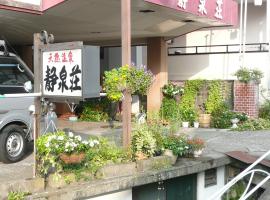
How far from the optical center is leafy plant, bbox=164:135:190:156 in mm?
8312

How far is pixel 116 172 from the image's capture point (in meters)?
7.20

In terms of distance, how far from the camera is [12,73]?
356 inches

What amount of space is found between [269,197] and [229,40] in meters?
11.6

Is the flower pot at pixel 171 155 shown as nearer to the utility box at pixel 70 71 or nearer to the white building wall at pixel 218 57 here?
the utility box at pixel 70 71

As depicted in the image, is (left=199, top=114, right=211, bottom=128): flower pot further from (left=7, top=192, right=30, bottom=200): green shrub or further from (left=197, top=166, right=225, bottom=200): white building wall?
(left=7, top=192, right=30, bottom=200): green shrub

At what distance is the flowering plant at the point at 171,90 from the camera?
15.4 meters

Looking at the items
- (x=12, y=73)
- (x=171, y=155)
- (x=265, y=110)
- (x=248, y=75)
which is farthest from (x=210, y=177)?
(x=265, y=110)

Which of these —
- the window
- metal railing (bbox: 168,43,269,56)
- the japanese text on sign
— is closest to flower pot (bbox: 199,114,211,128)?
metal railing (bbox: 168,43,269,56)

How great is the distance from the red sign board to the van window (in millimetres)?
3074

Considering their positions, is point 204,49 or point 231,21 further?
point 204,49

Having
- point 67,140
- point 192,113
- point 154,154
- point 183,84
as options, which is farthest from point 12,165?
point 183,84

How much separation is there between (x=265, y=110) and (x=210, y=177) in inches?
273

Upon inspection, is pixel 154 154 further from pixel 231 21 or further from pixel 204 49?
pixel 204 49

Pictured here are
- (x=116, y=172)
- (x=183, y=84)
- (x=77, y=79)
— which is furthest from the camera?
(x=183, y=84)
